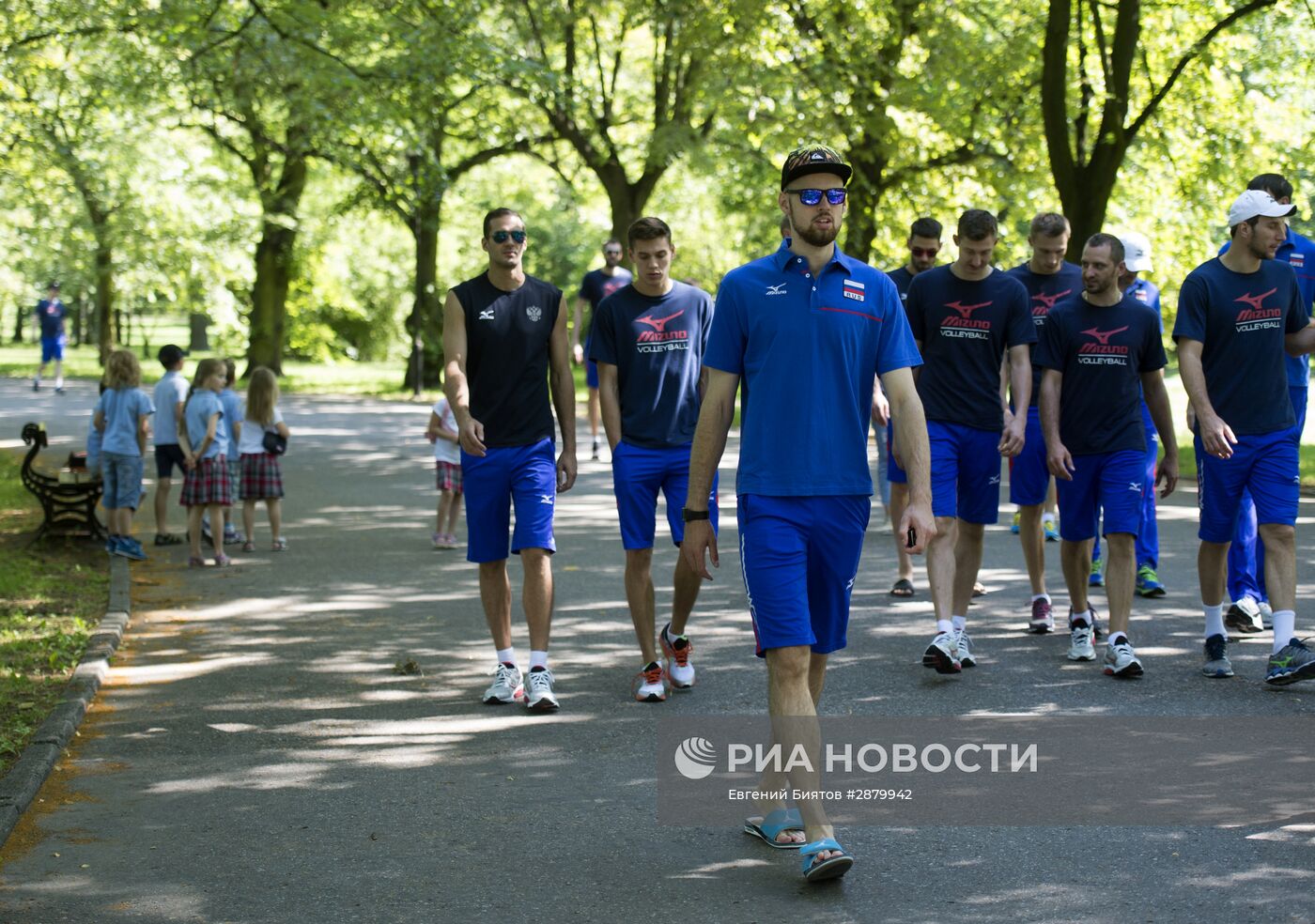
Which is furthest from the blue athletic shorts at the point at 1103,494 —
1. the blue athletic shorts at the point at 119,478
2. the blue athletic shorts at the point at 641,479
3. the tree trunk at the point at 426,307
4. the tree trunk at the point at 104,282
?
the tree trunk at the point at 104,282

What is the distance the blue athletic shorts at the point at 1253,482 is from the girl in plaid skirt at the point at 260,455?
7.38 m

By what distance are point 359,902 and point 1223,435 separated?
4.59m

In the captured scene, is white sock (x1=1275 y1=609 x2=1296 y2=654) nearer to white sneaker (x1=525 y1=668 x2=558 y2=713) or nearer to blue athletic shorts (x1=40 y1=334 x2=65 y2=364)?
white sneaker (x1=525 y1=668 x2=558 y2=713)

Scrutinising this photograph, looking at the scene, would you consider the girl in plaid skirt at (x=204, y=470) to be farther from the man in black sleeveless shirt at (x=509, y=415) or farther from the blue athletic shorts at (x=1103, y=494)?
the blue athletic shorts at (x=1103, y=494)

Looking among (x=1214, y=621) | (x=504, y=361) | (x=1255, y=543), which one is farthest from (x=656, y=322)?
(x=1255, y=543)

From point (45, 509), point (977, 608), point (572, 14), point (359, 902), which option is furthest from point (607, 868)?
point (572, 14)

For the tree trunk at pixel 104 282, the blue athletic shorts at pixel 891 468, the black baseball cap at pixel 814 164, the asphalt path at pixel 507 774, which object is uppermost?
the tree trunk at pixel 104 282

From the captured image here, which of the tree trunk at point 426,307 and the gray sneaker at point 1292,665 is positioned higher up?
the tree trunk at point 426,307

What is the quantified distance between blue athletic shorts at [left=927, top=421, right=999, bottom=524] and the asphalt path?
2.63 feet

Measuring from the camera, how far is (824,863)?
15.9 feet

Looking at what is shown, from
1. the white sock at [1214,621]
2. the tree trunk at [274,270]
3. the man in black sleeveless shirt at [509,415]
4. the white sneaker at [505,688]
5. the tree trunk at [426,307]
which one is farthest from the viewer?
the tree trunk at [274,270]

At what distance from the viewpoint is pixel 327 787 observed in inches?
243

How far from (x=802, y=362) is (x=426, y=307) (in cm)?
2627

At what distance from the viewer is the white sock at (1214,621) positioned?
786cm
